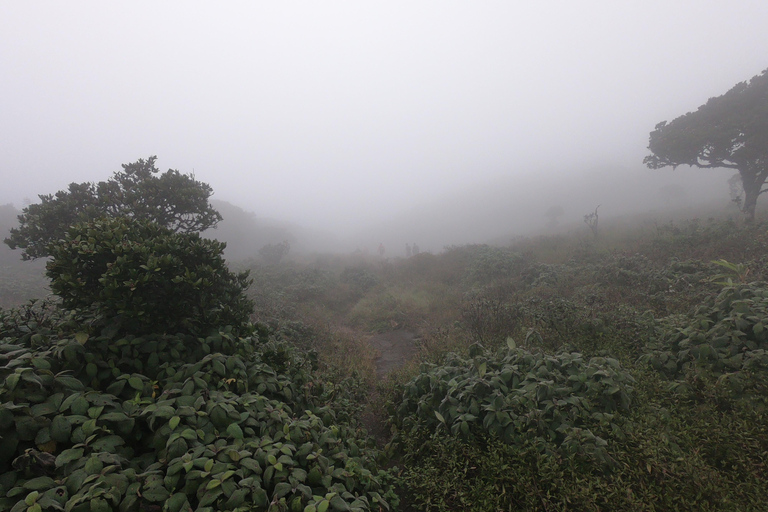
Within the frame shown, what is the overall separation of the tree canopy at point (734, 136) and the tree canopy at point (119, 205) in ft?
78.1

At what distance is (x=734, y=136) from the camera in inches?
610

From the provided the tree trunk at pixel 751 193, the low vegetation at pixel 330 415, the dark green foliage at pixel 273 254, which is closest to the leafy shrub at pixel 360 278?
the dark green foliage at pixel 273 254

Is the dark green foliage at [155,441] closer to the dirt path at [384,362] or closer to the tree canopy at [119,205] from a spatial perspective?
the dirt path at [384,362]

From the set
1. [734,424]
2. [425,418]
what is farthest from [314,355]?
[734,424]

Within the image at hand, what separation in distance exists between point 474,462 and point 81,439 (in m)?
3.87

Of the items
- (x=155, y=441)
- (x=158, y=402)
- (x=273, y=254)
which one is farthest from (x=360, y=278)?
(x=155, y=441)

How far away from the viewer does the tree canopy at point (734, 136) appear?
49.1 ft

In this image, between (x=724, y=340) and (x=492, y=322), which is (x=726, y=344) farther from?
(x=492, y=322)

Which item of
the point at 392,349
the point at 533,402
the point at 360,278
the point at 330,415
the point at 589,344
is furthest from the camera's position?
the point at 360,278

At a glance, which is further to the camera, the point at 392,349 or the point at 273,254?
the point at 273,254

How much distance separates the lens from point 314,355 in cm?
532

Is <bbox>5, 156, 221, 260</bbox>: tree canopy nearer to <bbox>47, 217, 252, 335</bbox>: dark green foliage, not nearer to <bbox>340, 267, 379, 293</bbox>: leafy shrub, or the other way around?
<bbox>47, 217, 252, 335</bbox>: dark green foliage

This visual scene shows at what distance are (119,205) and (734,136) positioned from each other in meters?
27.9

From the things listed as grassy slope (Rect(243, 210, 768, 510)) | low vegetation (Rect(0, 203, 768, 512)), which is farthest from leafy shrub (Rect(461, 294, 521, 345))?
low vegetation (Rect(0, 203, 768, 512))
